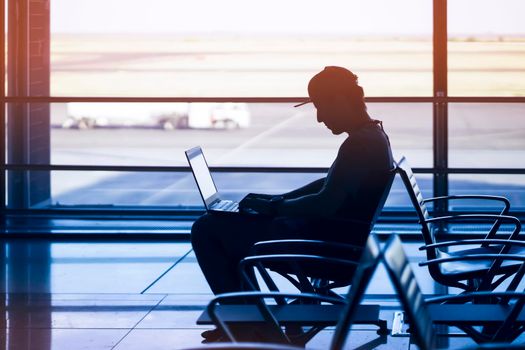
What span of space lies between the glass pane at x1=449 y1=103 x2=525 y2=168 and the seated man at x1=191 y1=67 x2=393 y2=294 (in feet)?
58.7

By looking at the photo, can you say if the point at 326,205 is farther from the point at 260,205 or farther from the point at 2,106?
the point at 2,106

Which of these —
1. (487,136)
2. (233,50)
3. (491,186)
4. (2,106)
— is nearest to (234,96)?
(491,186)

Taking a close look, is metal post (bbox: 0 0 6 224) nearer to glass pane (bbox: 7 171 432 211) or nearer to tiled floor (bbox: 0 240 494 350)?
tiled floor (bbox: 0 240 494 350)

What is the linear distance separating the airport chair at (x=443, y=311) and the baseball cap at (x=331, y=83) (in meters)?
1.14

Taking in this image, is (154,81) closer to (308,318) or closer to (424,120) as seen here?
(424,120)

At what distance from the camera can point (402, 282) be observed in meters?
3.07

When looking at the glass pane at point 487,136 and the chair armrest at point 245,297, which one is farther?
the glass pane at point 487,136

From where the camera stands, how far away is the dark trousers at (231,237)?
17.4 ft

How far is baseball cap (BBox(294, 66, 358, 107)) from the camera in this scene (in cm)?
521

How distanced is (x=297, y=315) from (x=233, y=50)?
4505 centimetres

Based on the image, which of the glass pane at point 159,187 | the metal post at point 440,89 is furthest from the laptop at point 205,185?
the glass pane at point 159,187

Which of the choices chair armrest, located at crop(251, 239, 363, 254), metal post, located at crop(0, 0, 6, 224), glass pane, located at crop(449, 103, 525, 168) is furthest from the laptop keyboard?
glass pane, located at crop(449, 103, 525, 168)

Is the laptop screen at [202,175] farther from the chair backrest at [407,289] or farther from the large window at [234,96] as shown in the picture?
the large window at [234,96]

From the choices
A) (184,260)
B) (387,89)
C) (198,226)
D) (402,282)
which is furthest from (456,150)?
(402,282)
